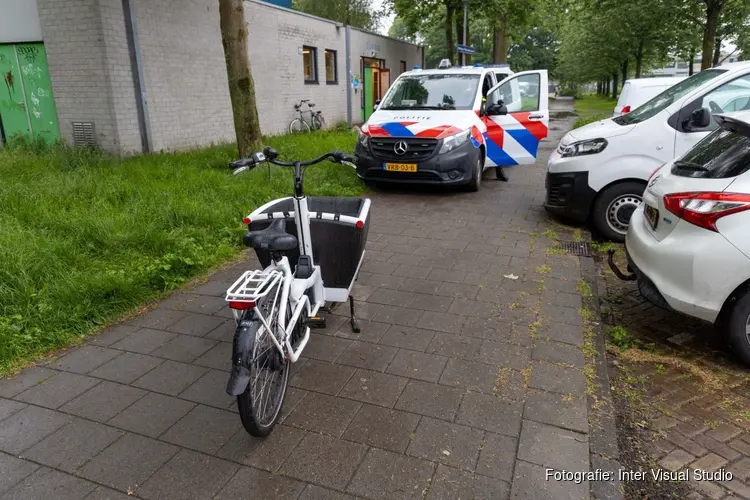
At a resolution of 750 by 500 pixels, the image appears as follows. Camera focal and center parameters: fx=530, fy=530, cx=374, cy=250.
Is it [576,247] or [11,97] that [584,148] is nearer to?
[576,247]

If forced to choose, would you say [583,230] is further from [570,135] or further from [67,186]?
[67,186]

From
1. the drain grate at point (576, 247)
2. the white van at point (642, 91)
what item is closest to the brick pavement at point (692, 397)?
the drain grate at point (576, 247)

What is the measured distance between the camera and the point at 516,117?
350 inches

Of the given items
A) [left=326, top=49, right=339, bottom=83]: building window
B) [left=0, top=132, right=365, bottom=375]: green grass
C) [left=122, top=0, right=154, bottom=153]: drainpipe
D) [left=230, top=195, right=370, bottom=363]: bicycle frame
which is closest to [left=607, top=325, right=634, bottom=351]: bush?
[left=230, top=195, right=370, bottom=363]: bicycle frame

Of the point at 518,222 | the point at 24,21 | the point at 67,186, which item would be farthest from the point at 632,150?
the point at 24,21

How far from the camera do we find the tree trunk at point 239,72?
860 cm

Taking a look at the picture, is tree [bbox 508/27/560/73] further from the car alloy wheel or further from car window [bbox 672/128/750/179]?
car window [bbox 672/128/750/179]

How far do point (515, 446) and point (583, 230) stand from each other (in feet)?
15.1

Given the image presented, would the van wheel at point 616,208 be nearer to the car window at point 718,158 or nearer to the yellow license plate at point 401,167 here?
the car window at point 718,158

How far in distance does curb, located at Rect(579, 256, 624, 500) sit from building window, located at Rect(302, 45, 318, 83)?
15.8 meters

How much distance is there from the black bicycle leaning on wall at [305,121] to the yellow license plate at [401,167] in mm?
8566

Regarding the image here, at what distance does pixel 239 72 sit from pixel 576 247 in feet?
20.0

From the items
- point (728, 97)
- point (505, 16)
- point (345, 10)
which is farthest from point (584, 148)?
point (345, 10)

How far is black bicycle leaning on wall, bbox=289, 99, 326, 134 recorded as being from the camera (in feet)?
53.9
